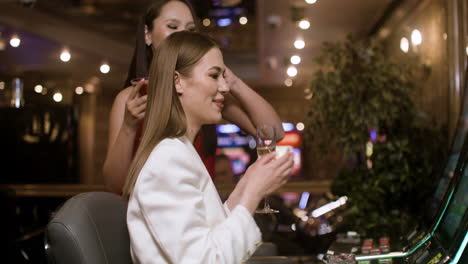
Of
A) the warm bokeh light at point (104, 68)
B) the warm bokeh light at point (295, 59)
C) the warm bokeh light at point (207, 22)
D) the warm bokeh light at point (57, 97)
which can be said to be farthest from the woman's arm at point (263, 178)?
the warm bokeh light at point (57, 97)

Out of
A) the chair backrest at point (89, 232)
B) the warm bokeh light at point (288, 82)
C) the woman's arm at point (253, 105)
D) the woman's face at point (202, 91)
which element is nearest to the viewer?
the chair backrest at point (89, 232)

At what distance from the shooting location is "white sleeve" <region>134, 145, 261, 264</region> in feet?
4.32

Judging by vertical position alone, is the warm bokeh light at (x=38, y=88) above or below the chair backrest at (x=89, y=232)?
above

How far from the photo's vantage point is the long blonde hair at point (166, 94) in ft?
5.01

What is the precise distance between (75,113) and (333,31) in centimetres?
552

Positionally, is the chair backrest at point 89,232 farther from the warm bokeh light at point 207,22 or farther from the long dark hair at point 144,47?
the warm bokeh light at point 207,22

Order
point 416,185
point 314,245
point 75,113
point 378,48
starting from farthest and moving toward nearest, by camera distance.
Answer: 1. point 75,113
2. point 314,245
3. point 378,48
4. point 416,185

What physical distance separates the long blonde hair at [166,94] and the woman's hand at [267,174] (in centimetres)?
22

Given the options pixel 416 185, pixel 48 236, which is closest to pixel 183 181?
pixel 48 236

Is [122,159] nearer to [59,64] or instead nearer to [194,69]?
[194,69]

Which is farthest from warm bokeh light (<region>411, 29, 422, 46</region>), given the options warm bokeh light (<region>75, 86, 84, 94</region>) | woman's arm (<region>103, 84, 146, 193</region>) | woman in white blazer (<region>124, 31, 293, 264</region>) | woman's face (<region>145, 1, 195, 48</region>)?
warm bokeh light (<region>75, 86, 84, 94</region>)

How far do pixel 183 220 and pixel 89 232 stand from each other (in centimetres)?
24

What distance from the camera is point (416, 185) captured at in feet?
10.5

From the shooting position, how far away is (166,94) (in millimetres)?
1557
